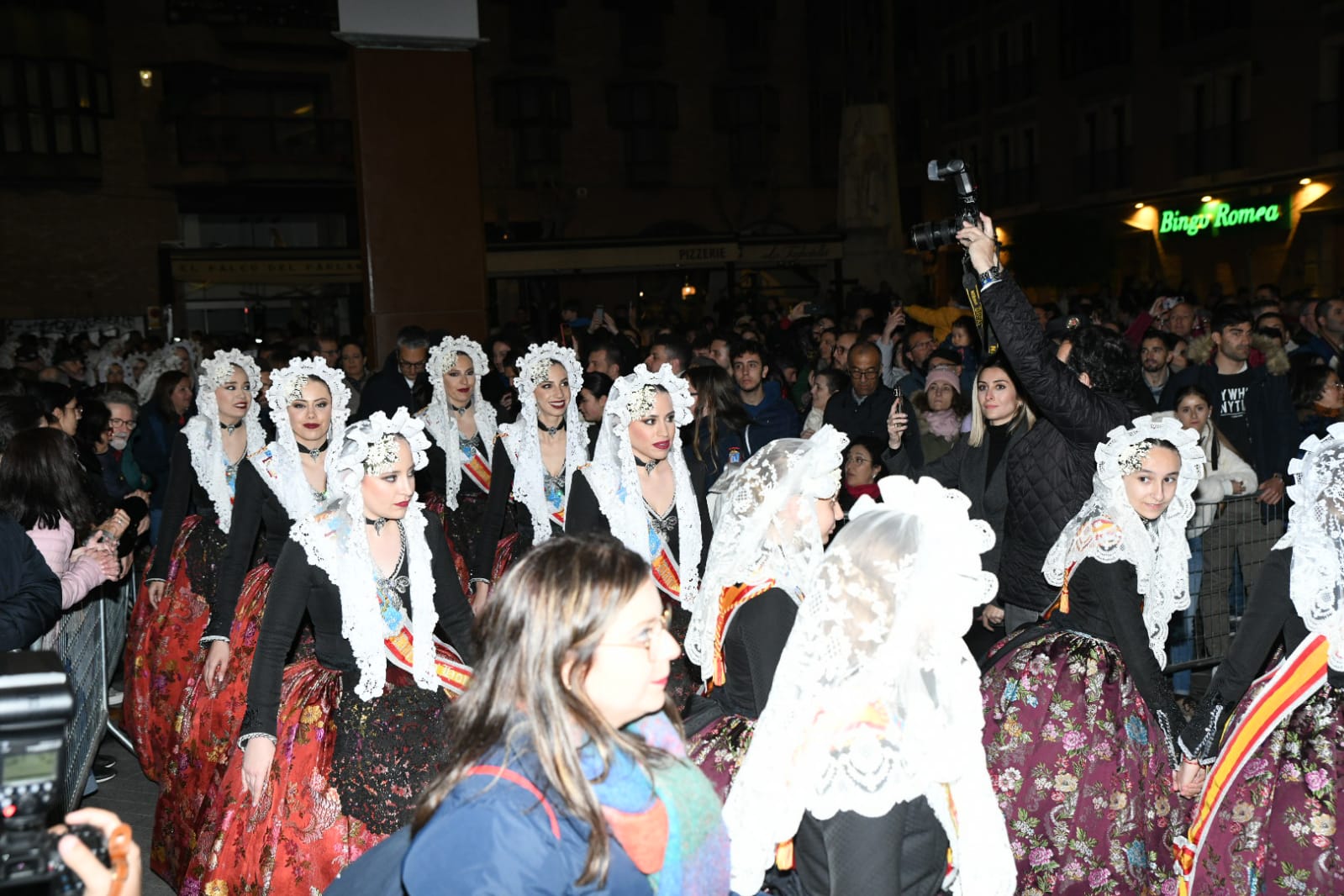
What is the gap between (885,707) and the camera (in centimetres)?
288

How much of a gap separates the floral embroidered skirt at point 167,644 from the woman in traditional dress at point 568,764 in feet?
14.7

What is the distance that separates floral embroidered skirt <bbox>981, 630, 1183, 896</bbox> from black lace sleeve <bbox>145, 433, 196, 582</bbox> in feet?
14.1

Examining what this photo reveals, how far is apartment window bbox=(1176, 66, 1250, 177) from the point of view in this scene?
26844mm

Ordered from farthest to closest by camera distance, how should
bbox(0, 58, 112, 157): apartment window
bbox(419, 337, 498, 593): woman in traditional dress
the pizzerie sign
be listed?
1. bbox(0, 58, 112, 157): apartment window
2. the pizzerie sign
3. bbox(419, 337, 498, 593): woman in traditional dress

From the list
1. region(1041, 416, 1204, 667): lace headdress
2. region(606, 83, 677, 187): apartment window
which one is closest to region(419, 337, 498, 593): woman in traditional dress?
region(1041, 416, 1204, 667): lace headdress

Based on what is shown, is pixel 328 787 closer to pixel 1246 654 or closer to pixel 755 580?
pixel 755 580

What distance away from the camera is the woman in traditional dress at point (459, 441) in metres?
7.60

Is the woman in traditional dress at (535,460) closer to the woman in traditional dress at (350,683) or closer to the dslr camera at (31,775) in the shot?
the woman in traditional dress at (350,683)

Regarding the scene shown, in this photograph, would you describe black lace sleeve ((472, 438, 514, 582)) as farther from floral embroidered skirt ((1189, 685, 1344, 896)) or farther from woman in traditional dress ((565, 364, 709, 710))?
floral embroidered skirt ((1189, 685, 1344, 896))

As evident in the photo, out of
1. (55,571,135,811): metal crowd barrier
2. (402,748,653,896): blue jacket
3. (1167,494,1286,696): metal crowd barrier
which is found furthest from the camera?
(1167,494,1286,696): metal crowd barrier

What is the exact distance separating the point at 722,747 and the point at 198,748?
293cm

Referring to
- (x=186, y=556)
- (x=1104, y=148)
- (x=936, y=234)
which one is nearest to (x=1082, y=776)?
(x=936, y=234)

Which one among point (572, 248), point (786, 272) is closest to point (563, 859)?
point (572, 248)

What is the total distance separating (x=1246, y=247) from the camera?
90.4ft
